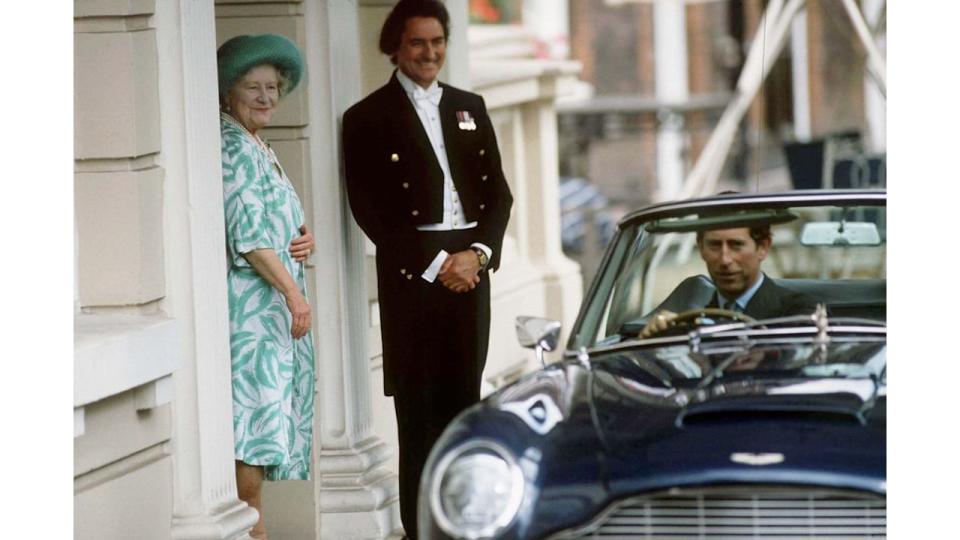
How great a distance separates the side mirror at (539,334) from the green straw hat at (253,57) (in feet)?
4.56

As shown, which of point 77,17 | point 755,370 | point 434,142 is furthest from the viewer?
point 434,142

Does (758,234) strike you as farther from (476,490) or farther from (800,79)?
(800,79)

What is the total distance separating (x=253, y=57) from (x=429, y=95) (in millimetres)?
1046

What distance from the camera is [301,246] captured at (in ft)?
23.4

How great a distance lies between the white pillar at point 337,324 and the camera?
819 centimetres

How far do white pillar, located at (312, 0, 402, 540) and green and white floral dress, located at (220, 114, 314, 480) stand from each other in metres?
1.11

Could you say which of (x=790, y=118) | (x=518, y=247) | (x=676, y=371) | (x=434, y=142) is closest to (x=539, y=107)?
(x=518, y=247)

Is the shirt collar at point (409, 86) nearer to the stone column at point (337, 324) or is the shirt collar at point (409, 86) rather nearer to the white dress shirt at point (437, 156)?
the white dress shirt at point (437, 156)

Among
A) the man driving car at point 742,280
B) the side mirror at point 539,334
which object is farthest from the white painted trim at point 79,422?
the man driving car at point 742,280

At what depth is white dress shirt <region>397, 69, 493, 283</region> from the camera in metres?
7.77

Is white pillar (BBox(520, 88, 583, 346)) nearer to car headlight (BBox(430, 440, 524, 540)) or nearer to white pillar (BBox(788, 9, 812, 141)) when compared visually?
car headlight (BBox(430, 440, 524, 540))

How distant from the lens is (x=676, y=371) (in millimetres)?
5707
